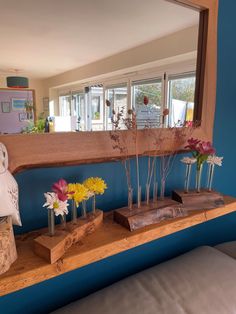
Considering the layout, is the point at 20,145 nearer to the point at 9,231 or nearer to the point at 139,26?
the point at 9,231

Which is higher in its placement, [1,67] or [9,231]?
[1,67]

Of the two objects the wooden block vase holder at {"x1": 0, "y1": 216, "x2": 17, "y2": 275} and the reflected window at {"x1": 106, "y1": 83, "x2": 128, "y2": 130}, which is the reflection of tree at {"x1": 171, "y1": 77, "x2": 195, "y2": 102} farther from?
the wooden block vase holder at {"x1": 0, "y1": 216, "x2": 17, "y2": 275}

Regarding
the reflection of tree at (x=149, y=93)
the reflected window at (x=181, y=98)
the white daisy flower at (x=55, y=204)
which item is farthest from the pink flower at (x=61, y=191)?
the reflected window at (x=181, y=98)

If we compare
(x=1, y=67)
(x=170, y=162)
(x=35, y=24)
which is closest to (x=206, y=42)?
(x=170, y=162)

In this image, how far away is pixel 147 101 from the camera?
3.03 ft

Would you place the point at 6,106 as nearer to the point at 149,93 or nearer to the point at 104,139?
the point at 104,139

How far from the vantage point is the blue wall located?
815 millimetres

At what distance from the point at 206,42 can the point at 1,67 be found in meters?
0.84

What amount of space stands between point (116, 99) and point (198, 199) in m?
0.52

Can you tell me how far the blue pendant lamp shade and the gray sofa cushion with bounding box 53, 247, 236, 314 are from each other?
76 cm

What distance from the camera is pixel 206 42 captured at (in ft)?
3.44

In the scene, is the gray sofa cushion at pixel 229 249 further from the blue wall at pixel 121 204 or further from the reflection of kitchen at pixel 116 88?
the reflection of kitchen at pixel 116 88

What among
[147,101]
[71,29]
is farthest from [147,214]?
[71,29]

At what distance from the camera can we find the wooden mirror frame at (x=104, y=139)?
0.74 m
